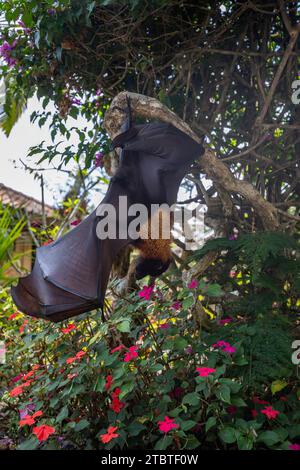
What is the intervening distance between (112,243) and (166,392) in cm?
57

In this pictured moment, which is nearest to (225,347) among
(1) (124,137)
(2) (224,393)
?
(2) (224,393)

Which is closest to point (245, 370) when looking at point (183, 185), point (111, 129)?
point (111, 129)

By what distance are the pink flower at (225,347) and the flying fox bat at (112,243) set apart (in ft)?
1.27

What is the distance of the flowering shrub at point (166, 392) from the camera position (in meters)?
1.35

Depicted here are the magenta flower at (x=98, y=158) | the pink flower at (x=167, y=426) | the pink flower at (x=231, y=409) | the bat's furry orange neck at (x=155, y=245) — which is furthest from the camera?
the magenta flower at (x=98, y=158)

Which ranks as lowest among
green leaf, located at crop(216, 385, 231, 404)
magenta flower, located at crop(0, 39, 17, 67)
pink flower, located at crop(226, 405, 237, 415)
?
pink flower, located at crop(226, 405, 237, 415)

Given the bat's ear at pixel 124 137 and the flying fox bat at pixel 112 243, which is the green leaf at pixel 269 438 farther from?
the bat's ear at pixel 124 137

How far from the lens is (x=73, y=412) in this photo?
1665 mm

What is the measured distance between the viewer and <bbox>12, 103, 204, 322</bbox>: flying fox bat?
1540 millimetres

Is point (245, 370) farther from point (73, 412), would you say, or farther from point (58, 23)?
point (58, 23)

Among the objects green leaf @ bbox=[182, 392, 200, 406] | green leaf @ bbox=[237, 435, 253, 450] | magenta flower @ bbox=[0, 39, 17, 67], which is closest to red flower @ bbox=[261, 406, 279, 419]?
green leaf @ bbox=[237, 435, 253, 450]

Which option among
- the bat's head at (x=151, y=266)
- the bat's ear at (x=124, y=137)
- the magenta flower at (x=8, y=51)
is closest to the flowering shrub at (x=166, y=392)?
the bat's head at (x=151, y=266)

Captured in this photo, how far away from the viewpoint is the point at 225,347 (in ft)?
4.79

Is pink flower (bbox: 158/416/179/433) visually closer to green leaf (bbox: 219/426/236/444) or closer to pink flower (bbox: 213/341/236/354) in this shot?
green leaf (bbox: 219/426/236/444)
